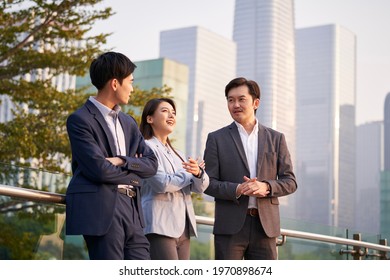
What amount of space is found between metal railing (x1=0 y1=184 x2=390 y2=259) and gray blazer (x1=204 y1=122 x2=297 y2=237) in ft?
2.91

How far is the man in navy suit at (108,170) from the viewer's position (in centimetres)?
307

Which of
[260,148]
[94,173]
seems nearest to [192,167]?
[260,148]

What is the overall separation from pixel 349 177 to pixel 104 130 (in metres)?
193

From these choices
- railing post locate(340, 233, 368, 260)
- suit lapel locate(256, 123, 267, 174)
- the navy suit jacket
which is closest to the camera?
the navy suit jacket

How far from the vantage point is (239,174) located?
4.04 metres

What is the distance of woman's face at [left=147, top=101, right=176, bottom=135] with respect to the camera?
4051mm

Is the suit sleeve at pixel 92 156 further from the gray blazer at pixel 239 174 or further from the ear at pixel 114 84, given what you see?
the gray blazer at pixel 239 174

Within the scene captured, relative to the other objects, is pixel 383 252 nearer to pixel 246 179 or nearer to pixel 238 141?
pixel 238 141

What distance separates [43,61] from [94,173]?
1324cm

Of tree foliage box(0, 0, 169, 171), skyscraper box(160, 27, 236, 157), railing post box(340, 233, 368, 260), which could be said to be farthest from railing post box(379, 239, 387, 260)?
skyscraper box(160, 27, 236, 157)

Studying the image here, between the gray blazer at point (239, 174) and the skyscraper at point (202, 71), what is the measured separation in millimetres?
164277

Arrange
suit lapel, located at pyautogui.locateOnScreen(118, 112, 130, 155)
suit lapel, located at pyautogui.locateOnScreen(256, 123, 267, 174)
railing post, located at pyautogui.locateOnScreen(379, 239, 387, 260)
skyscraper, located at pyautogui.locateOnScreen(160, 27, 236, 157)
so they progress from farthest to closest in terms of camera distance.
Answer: skyscraper, located at pyautogui.locateOnScreen(160, 27, 236, 157) → railing post, located at pyautogui.locateOnScreen(379, 239, 387, 260) → suit lapel, located at pyautogui.locateOnScreen(256, 123, 267, 174) → suit lapel, located at pyautogui.locateOnScreen(118, 112, 130, 155)

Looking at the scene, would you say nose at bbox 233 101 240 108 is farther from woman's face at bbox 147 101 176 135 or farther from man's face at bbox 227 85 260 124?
woman's face at bbox 147 101 176 135
